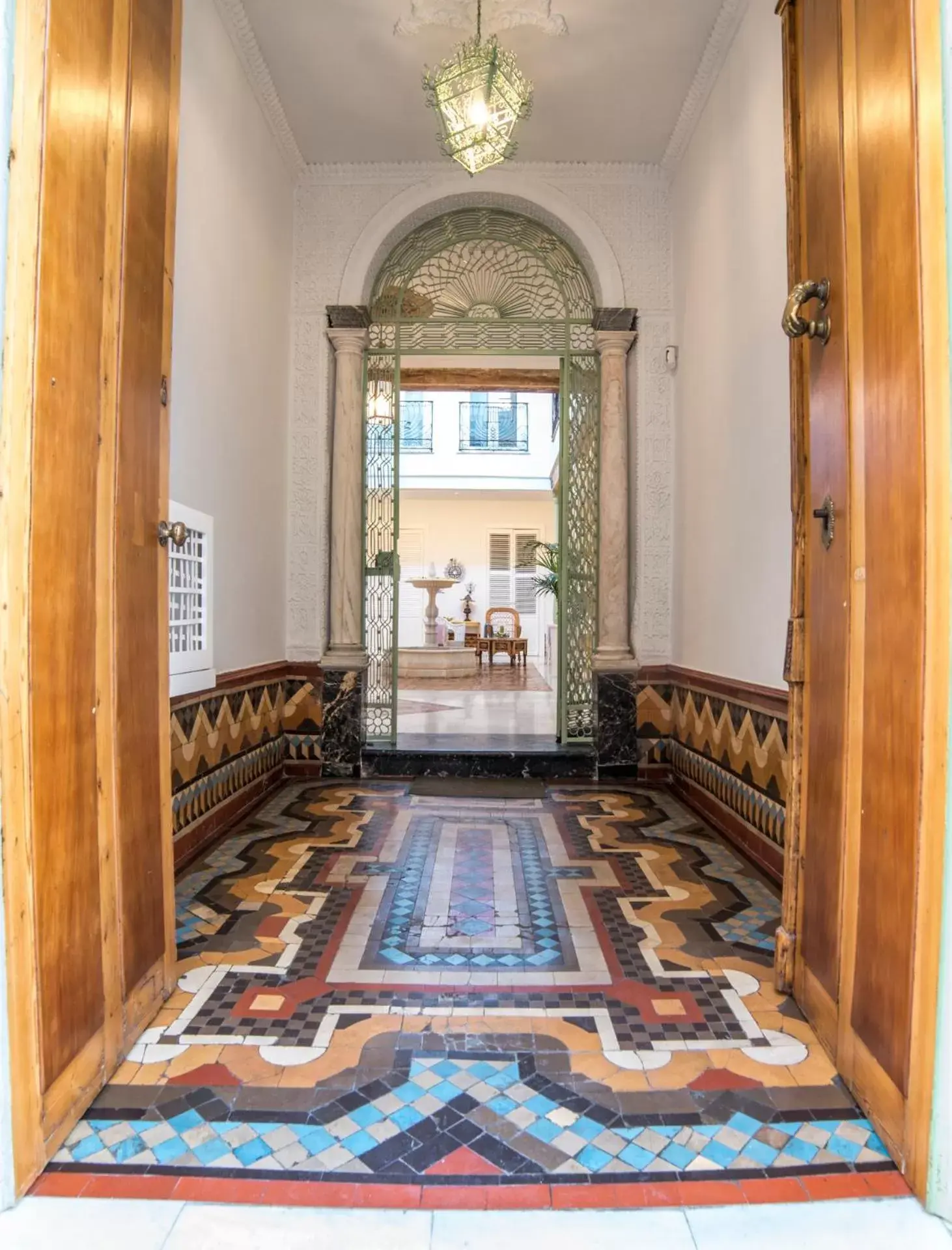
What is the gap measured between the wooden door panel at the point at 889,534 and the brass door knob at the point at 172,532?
1.61 m

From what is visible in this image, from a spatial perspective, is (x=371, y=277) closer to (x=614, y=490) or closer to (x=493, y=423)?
(x=614, y=490)

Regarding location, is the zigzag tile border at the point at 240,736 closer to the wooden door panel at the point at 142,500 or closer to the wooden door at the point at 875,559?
the wooden door panel at the point at 142,500

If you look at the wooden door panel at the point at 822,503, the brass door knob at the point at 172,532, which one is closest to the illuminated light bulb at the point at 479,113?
the wooden door panel at the point at 822,503

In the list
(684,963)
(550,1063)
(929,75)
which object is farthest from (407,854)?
(929,75)

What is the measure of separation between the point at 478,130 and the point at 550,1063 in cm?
347

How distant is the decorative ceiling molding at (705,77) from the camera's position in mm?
3607

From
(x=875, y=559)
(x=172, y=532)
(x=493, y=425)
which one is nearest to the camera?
(x=875, y=559)

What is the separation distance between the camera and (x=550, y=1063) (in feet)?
5.85

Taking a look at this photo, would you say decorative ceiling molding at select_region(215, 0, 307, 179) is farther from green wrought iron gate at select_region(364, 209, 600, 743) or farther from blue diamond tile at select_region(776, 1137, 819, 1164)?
blue diamond tile at select_region(776, 1137, 819, 1164)

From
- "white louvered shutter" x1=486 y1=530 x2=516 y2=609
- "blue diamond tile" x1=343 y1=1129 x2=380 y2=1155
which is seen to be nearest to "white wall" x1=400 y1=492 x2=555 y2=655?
"white louvered shutter" x1=486 y1=530 x2=516 y2=609

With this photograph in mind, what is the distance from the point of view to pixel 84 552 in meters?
1.59

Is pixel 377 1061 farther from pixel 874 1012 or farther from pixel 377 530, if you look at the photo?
pixel 377 530

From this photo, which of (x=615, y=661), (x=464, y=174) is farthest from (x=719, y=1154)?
(x=464, y=174)

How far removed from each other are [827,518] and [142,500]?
1.65 meters
